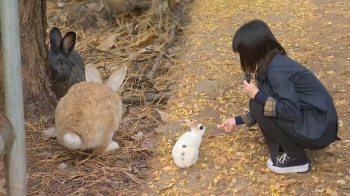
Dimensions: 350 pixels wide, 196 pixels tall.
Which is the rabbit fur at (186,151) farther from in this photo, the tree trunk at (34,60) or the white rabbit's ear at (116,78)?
the tree trunk at (34,60)

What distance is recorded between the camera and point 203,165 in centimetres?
308

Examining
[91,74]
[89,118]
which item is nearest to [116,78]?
[91,74]

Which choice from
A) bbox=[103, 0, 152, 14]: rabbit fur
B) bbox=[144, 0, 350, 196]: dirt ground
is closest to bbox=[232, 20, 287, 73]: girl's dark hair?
bbox=[144, 0, 350, 196]: dirt ground

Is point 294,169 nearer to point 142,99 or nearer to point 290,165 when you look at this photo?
point 290,165

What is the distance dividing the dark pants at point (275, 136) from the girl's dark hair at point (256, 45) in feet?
0.75

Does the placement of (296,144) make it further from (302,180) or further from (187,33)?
(187,33)

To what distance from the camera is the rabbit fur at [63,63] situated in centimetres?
412

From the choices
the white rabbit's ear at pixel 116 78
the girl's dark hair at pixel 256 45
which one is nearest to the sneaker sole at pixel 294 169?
the girl's dark hair at pixel 256 45

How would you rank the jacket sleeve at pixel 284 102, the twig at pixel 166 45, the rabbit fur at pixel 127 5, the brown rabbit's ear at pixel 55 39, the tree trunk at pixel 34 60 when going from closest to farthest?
the jacket sleeve at pixel 284 102 → the tree trunk at pixel 34 60 → the brown rabbit's ear at pixel 55 39 → the twig at pixel 166 45 → the rabbit fur at pixel 127 5

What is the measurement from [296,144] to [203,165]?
0.57 meters

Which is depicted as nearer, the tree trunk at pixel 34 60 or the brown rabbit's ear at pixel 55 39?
the tree trunk at pixel 34 60

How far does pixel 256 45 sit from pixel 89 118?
1086 mm

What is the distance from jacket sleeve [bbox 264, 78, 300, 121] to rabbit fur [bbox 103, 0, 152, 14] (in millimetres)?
4287

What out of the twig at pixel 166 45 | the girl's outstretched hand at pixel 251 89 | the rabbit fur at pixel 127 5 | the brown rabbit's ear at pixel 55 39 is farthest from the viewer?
the rabbit fur at pixel 127 5
